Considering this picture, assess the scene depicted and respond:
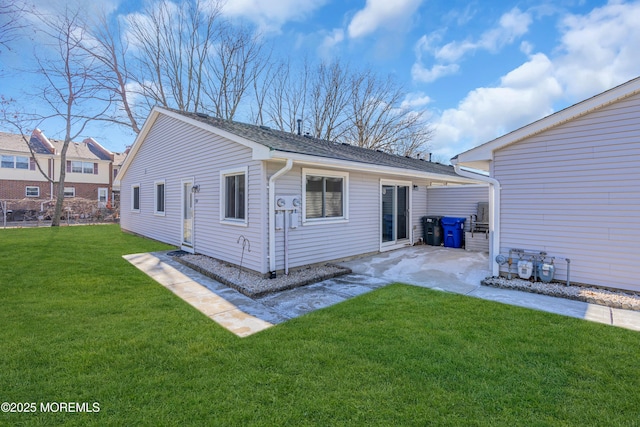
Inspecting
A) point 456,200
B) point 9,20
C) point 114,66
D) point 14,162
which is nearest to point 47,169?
point 14,162

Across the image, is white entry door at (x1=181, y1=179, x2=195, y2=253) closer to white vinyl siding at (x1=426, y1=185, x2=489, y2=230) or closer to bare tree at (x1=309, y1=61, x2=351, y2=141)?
white vinyl siding at (x1=426, y1=185, x2=489, y2=230)

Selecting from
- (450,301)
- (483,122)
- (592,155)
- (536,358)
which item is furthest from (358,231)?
(483,122)

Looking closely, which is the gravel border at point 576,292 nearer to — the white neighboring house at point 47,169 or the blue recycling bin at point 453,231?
the blue recycling bin at point 453,231

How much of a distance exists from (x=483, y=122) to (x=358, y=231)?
51.6 feet

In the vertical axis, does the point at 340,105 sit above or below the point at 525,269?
above

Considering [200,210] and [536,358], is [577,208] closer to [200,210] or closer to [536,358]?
[536,358]

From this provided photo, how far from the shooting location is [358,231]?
808cm

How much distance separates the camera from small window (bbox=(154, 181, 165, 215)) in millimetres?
10848

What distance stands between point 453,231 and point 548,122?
5.18 m

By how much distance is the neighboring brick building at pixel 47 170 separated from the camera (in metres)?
22.7

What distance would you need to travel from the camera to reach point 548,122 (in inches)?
213

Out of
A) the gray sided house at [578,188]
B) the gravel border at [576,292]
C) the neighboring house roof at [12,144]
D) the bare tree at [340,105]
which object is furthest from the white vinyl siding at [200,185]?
the neighboring house roof at [12,144]

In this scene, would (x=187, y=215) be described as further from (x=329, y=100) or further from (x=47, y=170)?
(x=47, y=170)

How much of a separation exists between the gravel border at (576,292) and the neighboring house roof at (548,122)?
239 cm
